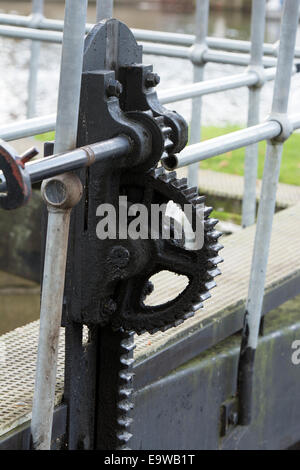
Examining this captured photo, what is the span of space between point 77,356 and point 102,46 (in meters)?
0.78

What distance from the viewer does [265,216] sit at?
315 cm

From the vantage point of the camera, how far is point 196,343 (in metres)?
3.17

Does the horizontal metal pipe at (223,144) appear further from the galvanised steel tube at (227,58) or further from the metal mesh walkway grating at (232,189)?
the metal mesh walkway grating at (232,189)

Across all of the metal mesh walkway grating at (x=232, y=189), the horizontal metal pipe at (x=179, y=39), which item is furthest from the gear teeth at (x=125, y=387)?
the metal mesh walkway grating at (x=232, y=189)

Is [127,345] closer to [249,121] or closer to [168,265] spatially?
[168,265]

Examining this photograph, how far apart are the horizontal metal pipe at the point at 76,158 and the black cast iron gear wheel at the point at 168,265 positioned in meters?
0.14


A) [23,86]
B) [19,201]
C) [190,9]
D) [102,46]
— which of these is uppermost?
[190,9]

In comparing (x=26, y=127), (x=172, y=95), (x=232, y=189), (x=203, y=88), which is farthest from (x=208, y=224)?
(x=232, y=189)

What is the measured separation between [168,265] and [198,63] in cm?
252

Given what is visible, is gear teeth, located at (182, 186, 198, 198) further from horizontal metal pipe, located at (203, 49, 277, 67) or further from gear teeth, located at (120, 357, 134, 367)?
horizontal metal pipe, located at (203, 49, 277, 67)

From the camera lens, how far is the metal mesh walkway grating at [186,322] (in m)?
2.54

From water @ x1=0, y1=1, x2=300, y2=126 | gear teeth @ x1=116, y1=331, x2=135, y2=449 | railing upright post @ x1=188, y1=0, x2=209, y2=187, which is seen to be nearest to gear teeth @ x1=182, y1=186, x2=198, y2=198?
gear teeth @ x1=116, y1=331, x2=135, y2=449

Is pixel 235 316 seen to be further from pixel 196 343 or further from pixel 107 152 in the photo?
pixel 107 152

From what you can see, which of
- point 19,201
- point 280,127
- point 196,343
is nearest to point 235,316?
point 196,343
